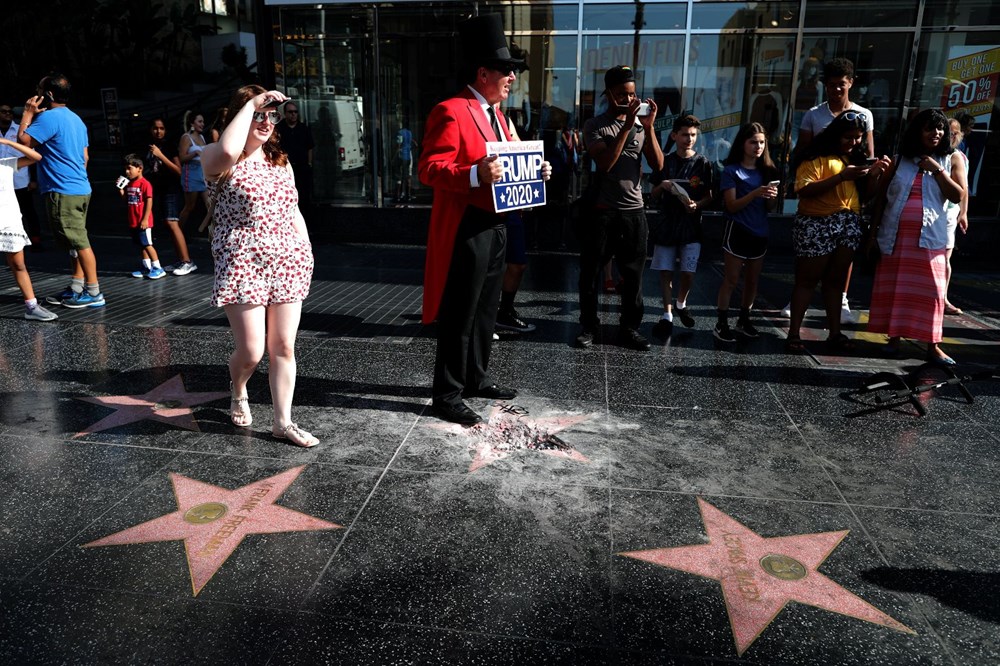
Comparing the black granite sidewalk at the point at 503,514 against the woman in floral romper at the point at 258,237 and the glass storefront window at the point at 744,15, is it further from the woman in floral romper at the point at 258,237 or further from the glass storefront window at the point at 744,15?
the glass storefront window at the point at 744,15

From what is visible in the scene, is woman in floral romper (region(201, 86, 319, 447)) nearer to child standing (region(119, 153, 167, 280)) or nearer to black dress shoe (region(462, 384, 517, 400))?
black dress shoe (region(462, 384, 517, 400))

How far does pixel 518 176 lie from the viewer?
14.2 ft

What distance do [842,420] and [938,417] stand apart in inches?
25.2

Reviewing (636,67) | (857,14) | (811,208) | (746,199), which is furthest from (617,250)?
(857,14)

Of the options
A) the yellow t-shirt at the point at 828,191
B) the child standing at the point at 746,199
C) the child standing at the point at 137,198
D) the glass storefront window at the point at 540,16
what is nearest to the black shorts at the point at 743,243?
the child standing at the point at 746,199

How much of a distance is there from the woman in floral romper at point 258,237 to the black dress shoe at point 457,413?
2.85 ft

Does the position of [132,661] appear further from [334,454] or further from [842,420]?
[842,420]

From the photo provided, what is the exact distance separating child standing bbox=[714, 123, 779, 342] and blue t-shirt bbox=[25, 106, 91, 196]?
586cm

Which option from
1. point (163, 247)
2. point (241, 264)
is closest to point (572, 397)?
point (241, 264)

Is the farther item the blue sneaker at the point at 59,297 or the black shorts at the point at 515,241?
the blue sneaker at the point at 59,297

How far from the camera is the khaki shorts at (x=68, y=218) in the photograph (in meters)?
6.87

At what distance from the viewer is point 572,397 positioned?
4.94 m

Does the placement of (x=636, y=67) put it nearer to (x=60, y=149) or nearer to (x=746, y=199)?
(x=746, y=199)

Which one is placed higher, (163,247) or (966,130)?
(966,130)
